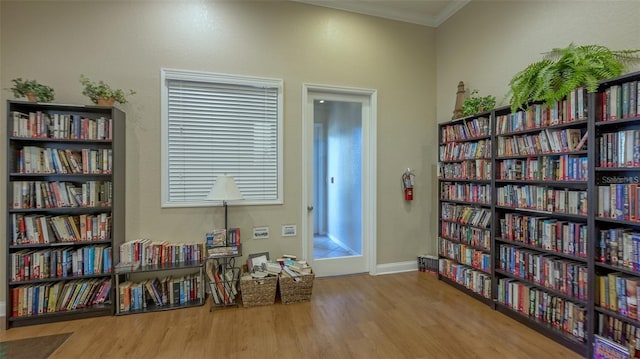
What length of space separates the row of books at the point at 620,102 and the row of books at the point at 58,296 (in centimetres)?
440

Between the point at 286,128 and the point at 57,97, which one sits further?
the point at 286,128

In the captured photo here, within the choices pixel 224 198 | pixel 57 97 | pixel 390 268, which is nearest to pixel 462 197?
pixel 390 268

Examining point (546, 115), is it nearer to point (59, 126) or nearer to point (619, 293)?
point (619, 293)

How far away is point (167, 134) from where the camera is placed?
318cm

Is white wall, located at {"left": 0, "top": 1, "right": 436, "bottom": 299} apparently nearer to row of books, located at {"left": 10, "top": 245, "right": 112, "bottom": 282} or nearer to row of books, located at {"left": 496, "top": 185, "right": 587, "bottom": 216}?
row of books, located at {"left": 10, "top": 245, "right": 112, "bottom": 282}

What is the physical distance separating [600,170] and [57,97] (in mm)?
4801

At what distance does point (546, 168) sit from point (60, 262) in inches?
174

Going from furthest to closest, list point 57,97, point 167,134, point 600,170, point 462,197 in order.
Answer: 1. point 462,197
2. point 167,134
3. point 57,97
4. point 600,170

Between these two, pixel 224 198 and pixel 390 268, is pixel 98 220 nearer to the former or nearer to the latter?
pixel 224 198

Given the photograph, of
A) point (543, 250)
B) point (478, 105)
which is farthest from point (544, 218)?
point (478, 105)

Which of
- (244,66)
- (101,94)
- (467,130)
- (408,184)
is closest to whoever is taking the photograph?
(101,94)

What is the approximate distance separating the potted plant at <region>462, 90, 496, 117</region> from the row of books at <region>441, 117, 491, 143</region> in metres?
0.10

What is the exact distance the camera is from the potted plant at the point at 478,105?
3.08 m

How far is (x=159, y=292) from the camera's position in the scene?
9.57ft
